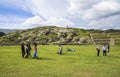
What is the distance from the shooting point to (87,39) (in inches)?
7077

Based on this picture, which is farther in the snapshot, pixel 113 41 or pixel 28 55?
pixel 113 41

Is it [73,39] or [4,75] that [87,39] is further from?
[4,75]

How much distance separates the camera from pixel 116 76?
71.0ft

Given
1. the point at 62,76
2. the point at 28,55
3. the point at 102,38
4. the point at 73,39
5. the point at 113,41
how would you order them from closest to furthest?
the point at 62,76, the point at 28,55, the point at 113,41, the point at 102,38, the point at 73,39

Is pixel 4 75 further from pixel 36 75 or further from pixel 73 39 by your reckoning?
pixel 73 39

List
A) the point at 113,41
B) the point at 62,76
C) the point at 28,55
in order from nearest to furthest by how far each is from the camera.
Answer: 1. the point at 62,76
2. the point at 28,55
3. the point at 113,41

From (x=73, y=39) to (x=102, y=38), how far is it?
34163mm

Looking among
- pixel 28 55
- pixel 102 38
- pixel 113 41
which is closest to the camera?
pixel 28 55

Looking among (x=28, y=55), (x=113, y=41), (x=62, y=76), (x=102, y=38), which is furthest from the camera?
(x=102, y=38)

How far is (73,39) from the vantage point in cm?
19888

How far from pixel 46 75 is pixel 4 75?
13.4 feet

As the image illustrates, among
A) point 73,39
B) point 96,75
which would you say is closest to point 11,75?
point 96,75

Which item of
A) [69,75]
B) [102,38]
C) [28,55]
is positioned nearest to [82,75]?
[69,75]

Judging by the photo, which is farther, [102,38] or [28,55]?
[102,38]
